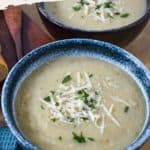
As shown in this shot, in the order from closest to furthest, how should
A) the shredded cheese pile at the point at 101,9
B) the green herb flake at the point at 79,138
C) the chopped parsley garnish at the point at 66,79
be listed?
the green herb flake at the point at 79,138, the chopped parsley garnish at the point at 66,79, the shredded cheese pile at the point at 101,9

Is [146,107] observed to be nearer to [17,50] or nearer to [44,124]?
[44,124]

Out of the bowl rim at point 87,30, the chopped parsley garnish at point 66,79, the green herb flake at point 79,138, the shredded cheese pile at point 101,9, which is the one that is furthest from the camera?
the shredded cheese pile at point 101,9

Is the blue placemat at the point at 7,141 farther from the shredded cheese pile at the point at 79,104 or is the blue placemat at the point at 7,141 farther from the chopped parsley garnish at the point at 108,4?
the chopped parsley garnish at the point at 108,4

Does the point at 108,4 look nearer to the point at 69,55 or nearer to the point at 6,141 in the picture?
the point at 69,55

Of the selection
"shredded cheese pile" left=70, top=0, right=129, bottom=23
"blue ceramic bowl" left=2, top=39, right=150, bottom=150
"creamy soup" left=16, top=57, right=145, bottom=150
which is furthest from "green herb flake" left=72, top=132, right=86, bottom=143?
"shredded cheese pile" left=70, top=0, right=129, bottom=23

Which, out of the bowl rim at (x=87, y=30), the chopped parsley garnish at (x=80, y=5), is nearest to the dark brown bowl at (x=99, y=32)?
the bowl rim at (x=87, y=30)

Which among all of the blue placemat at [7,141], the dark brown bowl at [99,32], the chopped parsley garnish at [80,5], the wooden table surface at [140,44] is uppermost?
the chopped parsley garnish at [80,5]
